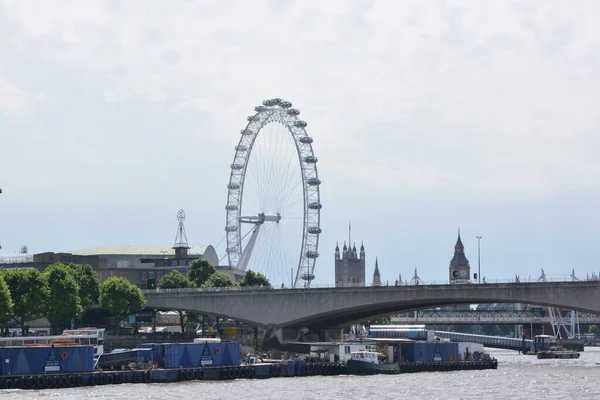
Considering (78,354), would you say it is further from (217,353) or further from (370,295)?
(370,295)

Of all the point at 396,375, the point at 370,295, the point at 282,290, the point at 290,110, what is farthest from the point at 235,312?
the point at 396,375

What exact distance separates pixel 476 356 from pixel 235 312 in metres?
45.3

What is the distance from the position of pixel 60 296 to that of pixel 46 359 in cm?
6213

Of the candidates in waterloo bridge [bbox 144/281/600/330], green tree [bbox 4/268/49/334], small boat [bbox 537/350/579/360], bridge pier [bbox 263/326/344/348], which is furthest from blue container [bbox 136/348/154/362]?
small boat [bbox 537/350/579/360]

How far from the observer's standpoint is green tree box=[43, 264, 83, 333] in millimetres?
171000

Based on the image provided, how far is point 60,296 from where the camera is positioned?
17200 centimetres

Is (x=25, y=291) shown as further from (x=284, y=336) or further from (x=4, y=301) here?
(x=284, y=336)

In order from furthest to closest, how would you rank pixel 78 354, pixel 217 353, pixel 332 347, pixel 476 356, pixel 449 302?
pixel 449 302 → pixel 476 356 → pixel 332 347 → pixel 217 353 → pixel 78 354

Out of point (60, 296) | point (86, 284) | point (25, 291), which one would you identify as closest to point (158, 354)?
point (25, 291)

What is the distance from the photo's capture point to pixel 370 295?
6344 inches

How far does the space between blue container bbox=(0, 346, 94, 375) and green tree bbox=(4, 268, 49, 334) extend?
5259 centimetres

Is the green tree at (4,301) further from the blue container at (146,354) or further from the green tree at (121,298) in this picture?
the green tree at (121,298)

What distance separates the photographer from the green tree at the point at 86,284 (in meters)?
186

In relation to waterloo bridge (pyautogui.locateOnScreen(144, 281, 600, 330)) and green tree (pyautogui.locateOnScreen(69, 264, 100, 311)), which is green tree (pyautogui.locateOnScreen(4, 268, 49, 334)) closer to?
green tree (pyautogui.locateOnScreen(69, 264, 100, 311))
